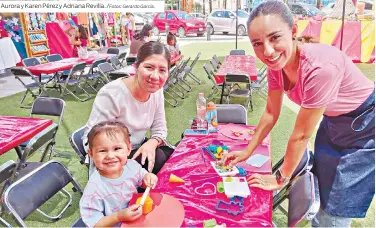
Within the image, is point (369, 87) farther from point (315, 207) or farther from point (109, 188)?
point (109, 188)

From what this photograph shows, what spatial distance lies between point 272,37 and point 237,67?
15.9 ft

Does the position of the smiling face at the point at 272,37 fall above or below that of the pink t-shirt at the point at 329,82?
above

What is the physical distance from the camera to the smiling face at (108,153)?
5.55ft

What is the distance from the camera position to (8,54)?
973 centimetres

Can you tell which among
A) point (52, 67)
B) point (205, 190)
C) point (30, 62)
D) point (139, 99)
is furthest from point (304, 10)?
point (205, 190)

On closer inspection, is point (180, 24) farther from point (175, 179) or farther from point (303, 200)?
point (303, 200)

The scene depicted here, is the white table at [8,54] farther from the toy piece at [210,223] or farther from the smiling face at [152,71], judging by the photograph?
the toy piece at [210,223]

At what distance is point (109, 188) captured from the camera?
1696mm

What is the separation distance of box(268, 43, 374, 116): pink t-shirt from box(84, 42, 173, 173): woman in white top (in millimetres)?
974

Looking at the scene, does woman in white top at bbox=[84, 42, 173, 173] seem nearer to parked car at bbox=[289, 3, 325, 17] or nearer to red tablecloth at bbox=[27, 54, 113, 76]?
red tablecloth at bbox=[27, 54, 113, 76]

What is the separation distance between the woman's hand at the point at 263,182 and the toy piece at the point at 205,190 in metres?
0.22

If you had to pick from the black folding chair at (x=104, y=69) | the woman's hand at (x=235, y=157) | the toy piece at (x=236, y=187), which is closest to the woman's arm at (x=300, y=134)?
the toy piece at (x=236, y=187)

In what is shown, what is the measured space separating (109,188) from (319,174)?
4.14 ft

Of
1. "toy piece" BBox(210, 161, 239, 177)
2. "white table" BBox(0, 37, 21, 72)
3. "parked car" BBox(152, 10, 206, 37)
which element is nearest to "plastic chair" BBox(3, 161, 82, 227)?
"toy piece" BBox(210, 161, 239, 177)
